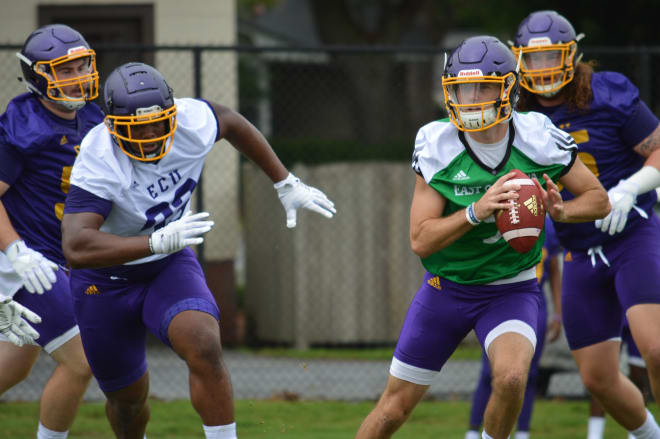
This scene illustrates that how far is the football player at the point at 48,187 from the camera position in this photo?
4.88m

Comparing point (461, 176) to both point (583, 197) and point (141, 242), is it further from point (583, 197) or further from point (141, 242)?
point (141, 242)

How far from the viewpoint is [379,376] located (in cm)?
827

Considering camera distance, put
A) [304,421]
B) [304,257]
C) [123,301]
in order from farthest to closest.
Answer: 1. [304,257]
2. [304,421]
3. [123,301]

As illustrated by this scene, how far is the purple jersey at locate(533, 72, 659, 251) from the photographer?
5.12 metres

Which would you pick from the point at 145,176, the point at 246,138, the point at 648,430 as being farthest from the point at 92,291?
the point at 648,430

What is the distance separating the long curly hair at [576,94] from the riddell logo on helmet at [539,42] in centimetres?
26

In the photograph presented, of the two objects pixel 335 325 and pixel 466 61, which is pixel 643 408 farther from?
pixel 335 325

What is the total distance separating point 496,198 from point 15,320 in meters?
2.44

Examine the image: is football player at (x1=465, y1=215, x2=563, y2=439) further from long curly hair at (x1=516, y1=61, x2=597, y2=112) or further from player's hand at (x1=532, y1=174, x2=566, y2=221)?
player's hand at (x1=532, y1=174, x2=566, y2=221)

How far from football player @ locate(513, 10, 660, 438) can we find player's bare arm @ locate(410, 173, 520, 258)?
1144 millimetres

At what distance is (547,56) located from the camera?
201 inches

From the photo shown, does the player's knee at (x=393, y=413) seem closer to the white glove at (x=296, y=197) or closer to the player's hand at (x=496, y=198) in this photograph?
the player's hand at (x=496, y=198)

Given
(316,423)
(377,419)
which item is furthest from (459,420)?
(377,419)

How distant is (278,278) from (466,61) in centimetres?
540
